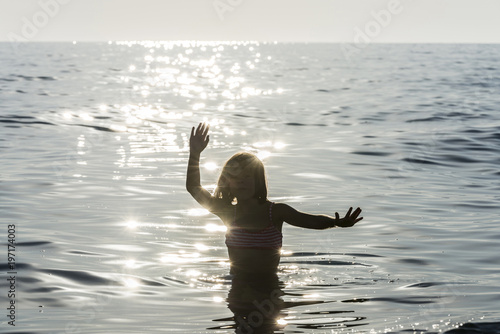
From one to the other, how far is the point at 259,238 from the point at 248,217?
237 mm

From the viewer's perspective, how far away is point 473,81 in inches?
1969

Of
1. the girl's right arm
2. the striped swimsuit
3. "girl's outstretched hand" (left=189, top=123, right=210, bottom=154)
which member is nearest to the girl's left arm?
the striped swimsuit

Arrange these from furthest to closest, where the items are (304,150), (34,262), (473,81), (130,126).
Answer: (473,81), (130,126), (304,150), (34,262)

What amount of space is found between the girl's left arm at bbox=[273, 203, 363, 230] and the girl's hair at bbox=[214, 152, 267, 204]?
233mm

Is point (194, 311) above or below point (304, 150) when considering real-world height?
below

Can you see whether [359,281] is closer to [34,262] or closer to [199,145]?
[199,145]

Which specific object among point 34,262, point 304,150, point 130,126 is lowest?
point 34,262

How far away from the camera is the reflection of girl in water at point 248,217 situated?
7.59 m

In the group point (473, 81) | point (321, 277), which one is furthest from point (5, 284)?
point (473, 81)

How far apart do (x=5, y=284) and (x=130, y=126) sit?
17.4 metres

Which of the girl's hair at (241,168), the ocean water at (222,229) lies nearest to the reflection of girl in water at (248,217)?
the girl's hair at (241,168)

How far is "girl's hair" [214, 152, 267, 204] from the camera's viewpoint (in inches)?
298

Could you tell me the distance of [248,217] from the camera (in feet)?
25.6

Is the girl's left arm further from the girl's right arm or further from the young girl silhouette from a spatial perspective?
the girl's right arm
